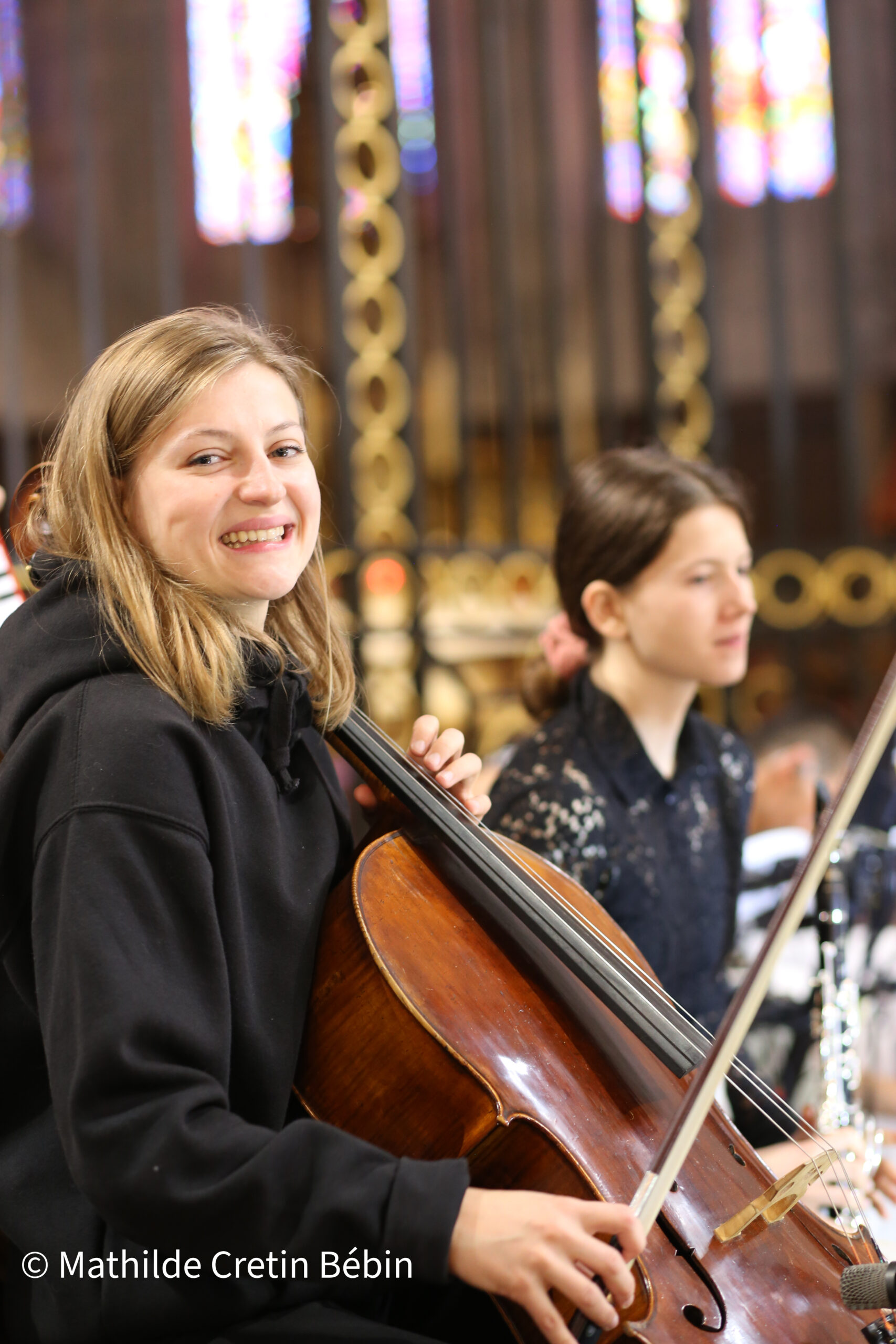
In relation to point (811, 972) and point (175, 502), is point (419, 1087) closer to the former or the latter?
point (175, 502)

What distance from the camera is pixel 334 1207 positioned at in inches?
28.0

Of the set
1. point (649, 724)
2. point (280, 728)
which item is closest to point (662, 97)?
point (649, 724)

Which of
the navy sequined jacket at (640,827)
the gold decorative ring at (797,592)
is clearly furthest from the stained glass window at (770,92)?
the navy sequined jacket at (640,827)

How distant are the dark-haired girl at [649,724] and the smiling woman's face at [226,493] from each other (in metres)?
0.56

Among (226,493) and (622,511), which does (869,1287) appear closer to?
(226,493)

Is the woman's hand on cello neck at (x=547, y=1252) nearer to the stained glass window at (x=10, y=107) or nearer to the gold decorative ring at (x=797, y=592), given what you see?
the gold decorative ring at (x=797, y=592)

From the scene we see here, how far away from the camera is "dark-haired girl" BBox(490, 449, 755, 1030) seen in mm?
1410

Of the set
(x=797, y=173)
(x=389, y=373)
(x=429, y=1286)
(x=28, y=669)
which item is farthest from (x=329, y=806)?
(x=797, y=173)

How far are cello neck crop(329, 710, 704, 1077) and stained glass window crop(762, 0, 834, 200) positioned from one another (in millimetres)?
2270

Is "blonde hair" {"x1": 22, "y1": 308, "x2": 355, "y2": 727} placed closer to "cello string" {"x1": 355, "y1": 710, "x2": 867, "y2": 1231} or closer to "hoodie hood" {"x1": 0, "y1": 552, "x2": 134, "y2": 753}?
"hoodie hood" {"x1": 0, "y1": 552, "x2": 134, "y2": 753}

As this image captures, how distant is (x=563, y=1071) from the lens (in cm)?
83

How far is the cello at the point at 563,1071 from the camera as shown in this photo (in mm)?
719

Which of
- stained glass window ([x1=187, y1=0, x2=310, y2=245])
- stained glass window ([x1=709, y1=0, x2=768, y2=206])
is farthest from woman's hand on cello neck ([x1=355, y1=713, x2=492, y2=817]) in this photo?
stained glass window ([x1=709, y1=0, x2=768, y2=206])

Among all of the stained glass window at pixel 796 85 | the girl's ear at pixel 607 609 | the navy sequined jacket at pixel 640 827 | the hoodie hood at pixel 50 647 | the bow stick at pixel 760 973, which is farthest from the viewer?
the stained glass window at pixel 796 85
